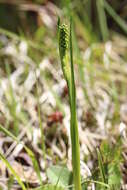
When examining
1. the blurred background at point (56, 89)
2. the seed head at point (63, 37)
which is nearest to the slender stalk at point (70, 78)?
the seed head at point (63, 37)

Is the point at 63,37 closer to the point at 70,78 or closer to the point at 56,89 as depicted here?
the point at 70,78

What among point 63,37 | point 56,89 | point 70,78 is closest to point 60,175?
point 70,78

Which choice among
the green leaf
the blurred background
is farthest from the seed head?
the green leaf

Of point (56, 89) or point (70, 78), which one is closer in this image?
point (70, 78)

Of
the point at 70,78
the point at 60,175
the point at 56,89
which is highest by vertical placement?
the point at 56,89

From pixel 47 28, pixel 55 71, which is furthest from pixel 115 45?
pixel 55 71

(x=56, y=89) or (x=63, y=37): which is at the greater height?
(x=56, y=89)

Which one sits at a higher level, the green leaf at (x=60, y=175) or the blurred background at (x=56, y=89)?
the blurred background at (x=56, y=89)

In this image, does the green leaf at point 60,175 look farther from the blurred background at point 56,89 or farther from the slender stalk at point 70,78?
the slender stalk at point 70,78

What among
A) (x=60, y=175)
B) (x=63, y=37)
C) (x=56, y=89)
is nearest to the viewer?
(x=63, y=37)
